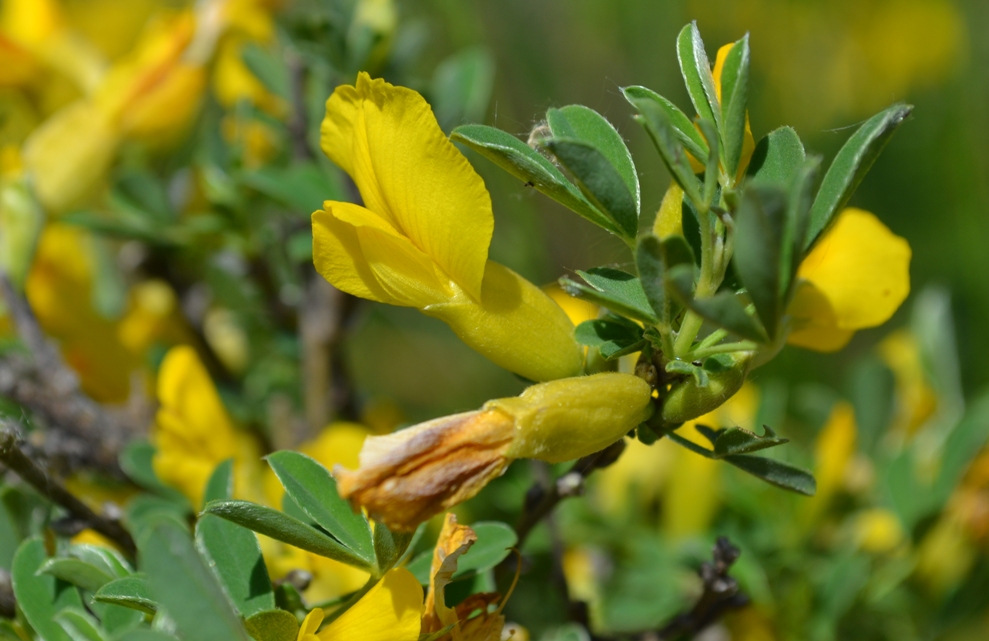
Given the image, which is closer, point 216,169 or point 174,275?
point 216,169

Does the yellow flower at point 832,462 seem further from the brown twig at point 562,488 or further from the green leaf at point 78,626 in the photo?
the green leaf at point 78,626

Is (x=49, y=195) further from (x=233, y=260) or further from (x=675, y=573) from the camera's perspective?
(x=675, y=573)

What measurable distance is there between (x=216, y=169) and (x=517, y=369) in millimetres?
576

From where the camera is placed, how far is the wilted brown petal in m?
0.39

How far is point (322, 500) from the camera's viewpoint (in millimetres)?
503

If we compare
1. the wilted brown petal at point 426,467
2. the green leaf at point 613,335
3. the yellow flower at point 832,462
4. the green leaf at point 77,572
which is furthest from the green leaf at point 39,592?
the yellow flower at point 832,462

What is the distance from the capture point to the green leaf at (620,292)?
43 cm

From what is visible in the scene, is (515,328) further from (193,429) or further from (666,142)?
(193,429)

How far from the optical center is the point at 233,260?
0.97 metres

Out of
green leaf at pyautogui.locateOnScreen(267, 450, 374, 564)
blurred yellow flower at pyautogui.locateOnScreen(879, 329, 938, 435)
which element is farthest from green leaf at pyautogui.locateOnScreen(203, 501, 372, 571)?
blurred yellow flower at pyautogui.locateOnScreen(879, 329, 938, 435)

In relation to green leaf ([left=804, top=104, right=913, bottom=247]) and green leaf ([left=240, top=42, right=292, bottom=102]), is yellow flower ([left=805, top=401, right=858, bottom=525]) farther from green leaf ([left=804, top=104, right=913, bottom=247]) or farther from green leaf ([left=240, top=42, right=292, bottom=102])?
green leaf ([left=240, top=42, right=292, bottom=102])

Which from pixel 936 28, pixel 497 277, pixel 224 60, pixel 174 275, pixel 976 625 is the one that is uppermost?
pixel 224 60

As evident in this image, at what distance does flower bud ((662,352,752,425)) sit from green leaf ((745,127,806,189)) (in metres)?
0.09

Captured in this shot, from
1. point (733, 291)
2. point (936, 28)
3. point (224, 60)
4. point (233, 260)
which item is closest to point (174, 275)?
point (233, 260)
